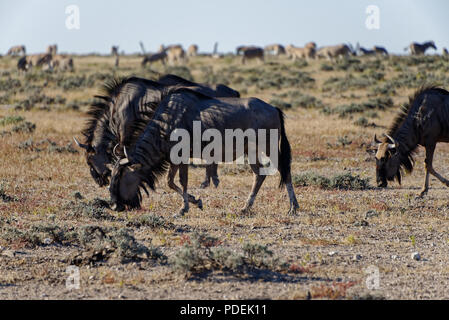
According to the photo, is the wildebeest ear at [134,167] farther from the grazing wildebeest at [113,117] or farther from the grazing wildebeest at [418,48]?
the grazing wildebeest at [418,48]

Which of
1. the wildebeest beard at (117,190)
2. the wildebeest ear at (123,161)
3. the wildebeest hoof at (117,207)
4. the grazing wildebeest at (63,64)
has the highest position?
the grazing wildebeest at (63,64)

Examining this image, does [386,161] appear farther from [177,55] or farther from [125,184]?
[177,55]

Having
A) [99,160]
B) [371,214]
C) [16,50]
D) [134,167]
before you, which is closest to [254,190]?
[371,214]

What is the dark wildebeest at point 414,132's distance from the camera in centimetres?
1240

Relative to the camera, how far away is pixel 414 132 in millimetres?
12531

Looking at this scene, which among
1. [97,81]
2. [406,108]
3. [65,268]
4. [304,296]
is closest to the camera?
[304,296]

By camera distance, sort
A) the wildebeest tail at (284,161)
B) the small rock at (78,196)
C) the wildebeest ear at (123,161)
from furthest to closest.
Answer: the small rock at (78,196)
the wildebeest tail at (284,161)
the wildebeest ear at (123,161)

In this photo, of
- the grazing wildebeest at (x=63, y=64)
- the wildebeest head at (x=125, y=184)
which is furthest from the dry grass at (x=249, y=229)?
the grazing wildebeest at (x=63, y=64)

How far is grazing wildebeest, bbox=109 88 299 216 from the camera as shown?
33.7ft

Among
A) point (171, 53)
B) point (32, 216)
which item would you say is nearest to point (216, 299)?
point (32, 216)

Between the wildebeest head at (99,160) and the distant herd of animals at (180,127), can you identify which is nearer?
the distant herd of animals at (180,127)

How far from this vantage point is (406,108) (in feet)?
41.7

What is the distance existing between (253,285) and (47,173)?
8.53 metres
